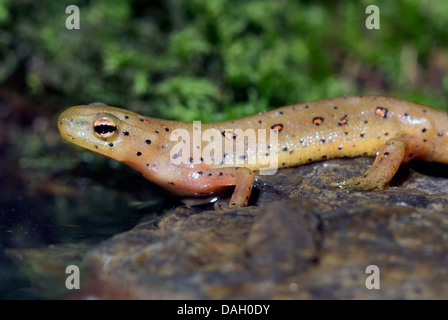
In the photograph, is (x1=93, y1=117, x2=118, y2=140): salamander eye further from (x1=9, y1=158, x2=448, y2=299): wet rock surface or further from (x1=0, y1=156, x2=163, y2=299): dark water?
(x1=9, y1=158, x2=448, y2=299): wet rock surface

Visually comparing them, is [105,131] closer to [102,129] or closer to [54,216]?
[102,129]

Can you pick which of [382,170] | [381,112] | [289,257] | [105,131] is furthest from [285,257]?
[381,112]

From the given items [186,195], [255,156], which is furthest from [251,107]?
[186,195]

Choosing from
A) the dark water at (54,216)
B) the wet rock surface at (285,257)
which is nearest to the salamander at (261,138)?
the dark water at (54,216)

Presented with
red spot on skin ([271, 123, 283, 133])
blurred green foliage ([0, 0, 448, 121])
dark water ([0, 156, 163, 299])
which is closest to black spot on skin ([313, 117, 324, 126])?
red spot on skin ([271, 123, 283, 133])

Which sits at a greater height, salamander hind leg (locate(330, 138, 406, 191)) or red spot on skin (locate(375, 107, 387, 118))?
red spot on skin (locate(375, 107, 387, 118))

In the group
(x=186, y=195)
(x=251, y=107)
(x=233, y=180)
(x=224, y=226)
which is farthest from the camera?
(x=251, y=107)

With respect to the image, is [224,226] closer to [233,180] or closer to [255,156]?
[233,180]
